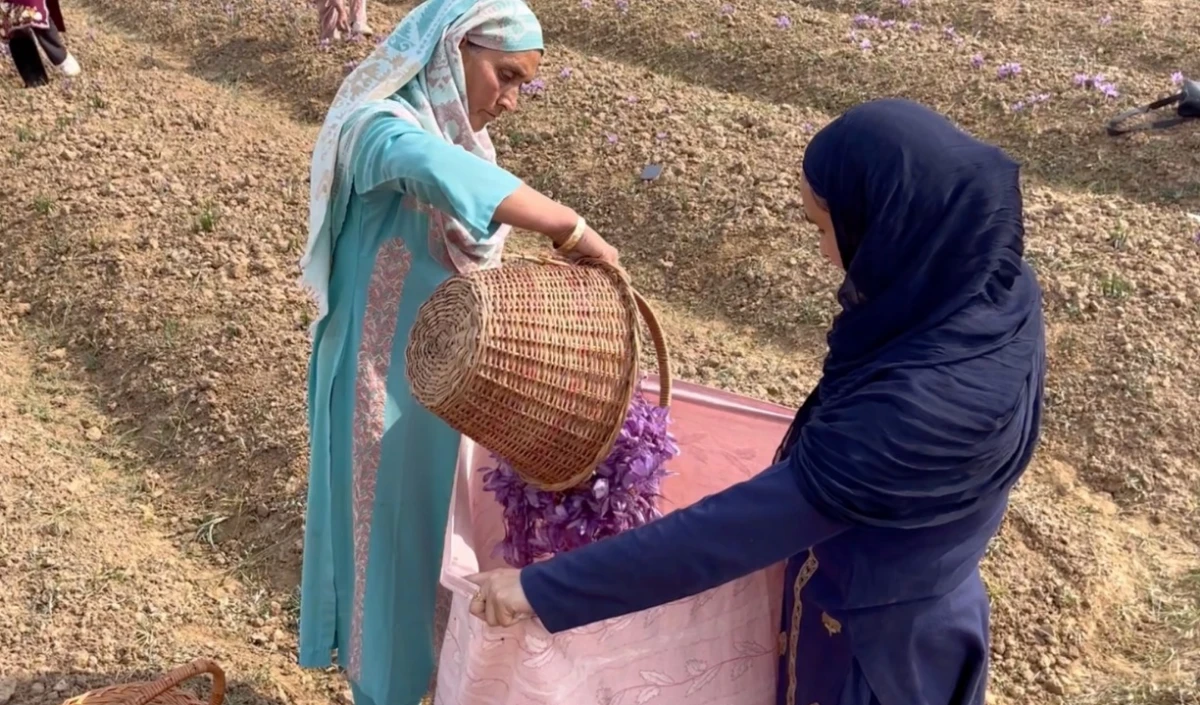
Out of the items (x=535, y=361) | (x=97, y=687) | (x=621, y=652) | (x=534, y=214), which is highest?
(x=534, y=214)

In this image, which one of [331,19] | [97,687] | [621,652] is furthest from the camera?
[331,19]

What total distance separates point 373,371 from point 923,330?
109cm

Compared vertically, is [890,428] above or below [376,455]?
above

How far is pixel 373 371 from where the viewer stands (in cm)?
208

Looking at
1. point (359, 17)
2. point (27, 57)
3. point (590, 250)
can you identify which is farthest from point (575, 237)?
point (359, 17)

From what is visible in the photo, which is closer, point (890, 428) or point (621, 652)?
point (890, 428)

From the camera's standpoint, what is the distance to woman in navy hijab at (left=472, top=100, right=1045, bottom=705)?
51.5 inches

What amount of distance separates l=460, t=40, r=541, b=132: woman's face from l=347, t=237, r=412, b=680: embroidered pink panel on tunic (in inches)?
11.7

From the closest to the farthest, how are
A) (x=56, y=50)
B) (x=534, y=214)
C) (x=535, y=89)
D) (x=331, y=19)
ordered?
(x=534, y=214) < (x=535, y=89) < (x=56, y=50) < (x=331, y=19)

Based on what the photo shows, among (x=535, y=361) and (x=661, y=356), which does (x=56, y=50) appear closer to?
(x=661, y=356)

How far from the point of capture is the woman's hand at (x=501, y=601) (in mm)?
1459

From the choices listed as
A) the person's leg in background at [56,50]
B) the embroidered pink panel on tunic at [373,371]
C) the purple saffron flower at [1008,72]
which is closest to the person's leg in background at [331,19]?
the person's leg in background at [56,50]

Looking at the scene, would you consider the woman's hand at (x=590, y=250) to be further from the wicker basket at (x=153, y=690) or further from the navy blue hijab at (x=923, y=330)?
the wicker basket at (x=153, y=690)

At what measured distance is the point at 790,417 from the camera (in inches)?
80.1
